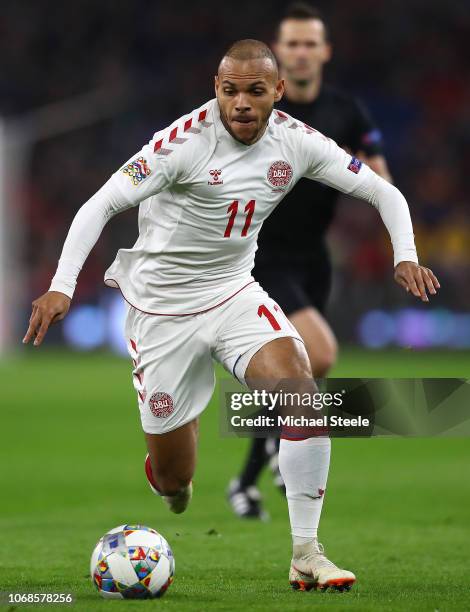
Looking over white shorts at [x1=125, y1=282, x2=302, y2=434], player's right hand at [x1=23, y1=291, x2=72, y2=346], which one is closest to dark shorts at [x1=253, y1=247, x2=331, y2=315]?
white shorts at [x1=125, y1=282, x2=302, y2=434]

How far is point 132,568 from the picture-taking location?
4688mm

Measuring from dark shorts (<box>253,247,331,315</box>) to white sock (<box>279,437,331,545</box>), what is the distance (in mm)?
2455

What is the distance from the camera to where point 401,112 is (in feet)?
88.7

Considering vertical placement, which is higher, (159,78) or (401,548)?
(159,78)

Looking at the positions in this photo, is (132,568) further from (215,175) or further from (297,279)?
(297,279)

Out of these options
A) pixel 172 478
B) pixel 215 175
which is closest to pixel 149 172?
pixel 215 175

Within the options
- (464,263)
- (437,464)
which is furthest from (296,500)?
(464,263)

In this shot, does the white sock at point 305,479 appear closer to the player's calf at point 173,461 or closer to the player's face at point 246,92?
the player's calf at point 173,461

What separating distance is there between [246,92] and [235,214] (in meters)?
0.53

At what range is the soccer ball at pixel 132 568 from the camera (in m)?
4.69

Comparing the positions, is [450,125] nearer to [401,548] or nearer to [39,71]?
[39,71]

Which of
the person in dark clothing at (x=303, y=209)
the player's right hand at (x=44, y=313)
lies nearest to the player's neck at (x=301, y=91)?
the person in dark clothing at (x=303, y=209)

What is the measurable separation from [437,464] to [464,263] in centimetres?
1340

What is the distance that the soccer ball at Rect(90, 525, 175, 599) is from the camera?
15.4ft
